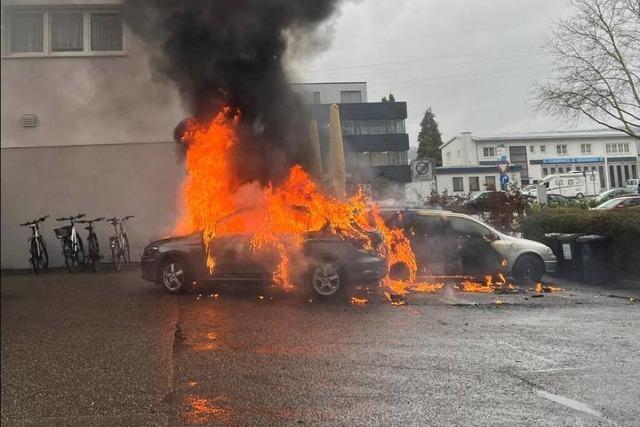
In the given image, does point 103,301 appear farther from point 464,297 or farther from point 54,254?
Result: point 464,297

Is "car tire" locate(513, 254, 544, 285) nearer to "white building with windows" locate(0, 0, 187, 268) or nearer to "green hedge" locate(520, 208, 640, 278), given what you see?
"green hedge" locate(520, 208, 640, 278)

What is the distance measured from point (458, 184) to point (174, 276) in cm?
1179

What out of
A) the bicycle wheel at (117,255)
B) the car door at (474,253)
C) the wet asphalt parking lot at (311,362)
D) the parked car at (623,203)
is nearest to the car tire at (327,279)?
the wet asphalt parking lot at (311,362)

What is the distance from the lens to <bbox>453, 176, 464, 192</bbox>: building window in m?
15.7

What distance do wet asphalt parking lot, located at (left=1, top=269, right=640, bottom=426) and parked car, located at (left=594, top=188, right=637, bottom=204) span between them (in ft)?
17.8

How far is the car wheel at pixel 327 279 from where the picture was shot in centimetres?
670

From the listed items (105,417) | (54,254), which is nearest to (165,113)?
(54,254)

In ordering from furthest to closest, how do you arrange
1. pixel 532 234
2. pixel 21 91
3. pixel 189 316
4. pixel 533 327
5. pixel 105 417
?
1. pixel 532 234
2. pixel 189 316
3. pixel 533 327
4. pixel 105 417
5. pixel 21 91

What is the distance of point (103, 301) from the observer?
6.43 meters

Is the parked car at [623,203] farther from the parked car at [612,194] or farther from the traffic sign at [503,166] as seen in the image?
the traffic sign at [503,166]

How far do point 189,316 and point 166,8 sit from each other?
440 cm

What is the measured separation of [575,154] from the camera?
1174cm

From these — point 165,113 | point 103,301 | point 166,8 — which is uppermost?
point 166,8

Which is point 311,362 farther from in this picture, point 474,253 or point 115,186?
point 474,253
